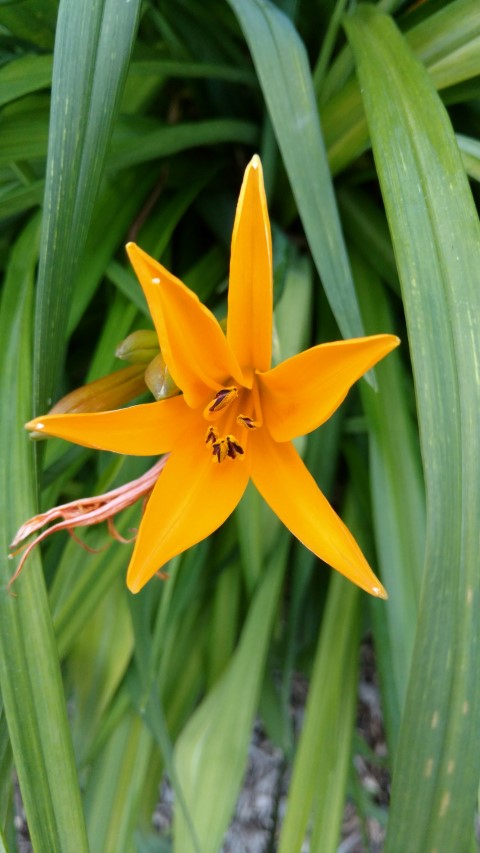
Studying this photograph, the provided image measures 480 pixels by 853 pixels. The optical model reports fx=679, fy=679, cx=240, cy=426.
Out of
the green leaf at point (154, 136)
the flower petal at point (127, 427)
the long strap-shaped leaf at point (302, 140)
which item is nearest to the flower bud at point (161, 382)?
the flower petal at point (127, 427)

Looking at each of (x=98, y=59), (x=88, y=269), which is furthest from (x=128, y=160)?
(x=98, y=59)

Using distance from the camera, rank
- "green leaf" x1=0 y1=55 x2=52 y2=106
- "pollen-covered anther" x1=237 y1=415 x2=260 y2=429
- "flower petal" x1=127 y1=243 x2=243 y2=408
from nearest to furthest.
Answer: "flower petal" x1=127 y1=243 x2=243 y2=408
"pollen-covered anther" x1=237 y1=415 x2=260 y2=429
"green leaf" x1=0 y1=55 x2=52 y2=106

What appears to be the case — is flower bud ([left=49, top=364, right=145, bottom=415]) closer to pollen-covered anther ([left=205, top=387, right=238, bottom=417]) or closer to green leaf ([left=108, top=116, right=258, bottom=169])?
pollen-covered anther ([left=205, top=387, right=238, bottom=417])

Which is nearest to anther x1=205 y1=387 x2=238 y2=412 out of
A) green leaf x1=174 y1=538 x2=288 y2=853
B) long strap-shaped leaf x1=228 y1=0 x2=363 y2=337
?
long strap-shaped leaf x1=228 y1=0 x2=363 y2=337

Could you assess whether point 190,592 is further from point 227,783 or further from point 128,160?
point 128,160

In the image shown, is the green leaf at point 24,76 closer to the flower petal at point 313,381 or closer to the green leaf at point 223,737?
the flower petal at point 313,381
